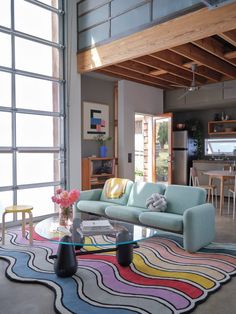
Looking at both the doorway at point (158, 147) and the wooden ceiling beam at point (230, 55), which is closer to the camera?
the wooden ceiling beam at point (230, 55)

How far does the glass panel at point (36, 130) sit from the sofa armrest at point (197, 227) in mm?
3263

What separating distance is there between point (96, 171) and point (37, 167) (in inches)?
58.5

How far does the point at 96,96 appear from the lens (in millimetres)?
6840

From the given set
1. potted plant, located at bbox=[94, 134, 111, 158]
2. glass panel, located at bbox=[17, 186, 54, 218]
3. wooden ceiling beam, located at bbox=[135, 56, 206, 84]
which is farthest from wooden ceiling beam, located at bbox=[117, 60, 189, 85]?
glass panel, located at bbox=[17, 186, 54, 218]

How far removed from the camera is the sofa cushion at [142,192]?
→ 14.9 ft

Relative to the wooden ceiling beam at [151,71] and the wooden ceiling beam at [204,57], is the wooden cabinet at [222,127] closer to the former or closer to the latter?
the wooden ceiling beam at [151,71]

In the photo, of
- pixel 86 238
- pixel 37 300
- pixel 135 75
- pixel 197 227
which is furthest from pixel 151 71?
pixel 37 300

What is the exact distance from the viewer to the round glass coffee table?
9.51 feet

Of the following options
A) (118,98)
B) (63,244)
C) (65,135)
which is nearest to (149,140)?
(118,98)

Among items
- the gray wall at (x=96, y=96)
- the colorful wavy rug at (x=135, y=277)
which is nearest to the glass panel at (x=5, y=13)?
the gray wall at (x=96, y=96)

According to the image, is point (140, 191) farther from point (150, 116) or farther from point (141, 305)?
point (150, 116)

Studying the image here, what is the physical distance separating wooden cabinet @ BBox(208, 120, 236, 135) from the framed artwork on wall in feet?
10.3

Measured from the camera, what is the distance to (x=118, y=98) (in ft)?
23.3

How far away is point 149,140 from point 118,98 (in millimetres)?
1765
